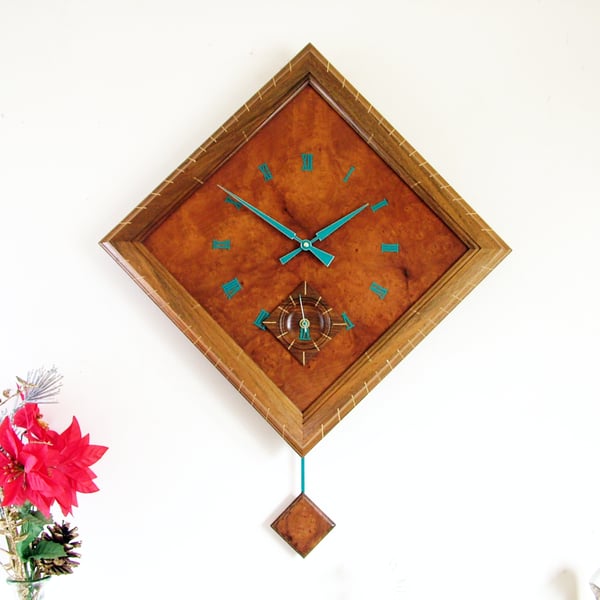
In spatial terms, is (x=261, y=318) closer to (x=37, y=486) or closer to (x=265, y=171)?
(x=265, y=171)

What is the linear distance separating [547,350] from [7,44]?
3.69 feet

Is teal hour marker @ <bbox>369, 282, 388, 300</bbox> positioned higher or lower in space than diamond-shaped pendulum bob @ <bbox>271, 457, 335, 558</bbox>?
higher

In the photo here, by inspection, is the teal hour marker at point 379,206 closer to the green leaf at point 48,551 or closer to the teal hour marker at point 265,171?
the teal hour marker at point 265,171

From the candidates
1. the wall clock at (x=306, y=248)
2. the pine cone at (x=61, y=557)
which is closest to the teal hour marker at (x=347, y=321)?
the wall clock at (x=306, y=248)

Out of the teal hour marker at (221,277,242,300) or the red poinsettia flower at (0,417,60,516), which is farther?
the teal hour marker at (221,277,242,300)

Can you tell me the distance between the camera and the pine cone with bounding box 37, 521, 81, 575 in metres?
1.00

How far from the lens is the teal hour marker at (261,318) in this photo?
1.08m

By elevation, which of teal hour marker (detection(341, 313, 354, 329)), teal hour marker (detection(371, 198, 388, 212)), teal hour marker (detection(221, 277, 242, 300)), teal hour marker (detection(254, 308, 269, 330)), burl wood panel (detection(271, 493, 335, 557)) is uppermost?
teal hour marker (detection(221, 277, 242, 300))

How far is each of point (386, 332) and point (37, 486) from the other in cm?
61

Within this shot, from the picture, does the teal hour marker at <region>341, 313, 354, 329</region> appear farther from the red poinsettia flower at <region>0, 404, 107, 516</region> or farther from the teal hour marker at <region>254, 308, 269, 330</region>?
the red poinsettia flower at <region>0, 404, 107, 516</region>

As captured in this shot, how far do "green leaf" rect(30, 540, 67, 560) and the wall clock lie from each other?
0.36 meters

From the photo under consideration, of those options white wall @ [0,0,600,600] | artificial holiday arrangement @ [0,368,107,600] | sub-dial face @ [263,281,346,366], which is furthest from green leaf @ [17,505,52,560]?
sub-dial face @ [263,281,346,366]

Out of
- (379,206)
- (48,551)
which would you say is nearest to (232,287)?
(379,206)

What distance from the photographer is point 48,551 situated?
3.26 ft
